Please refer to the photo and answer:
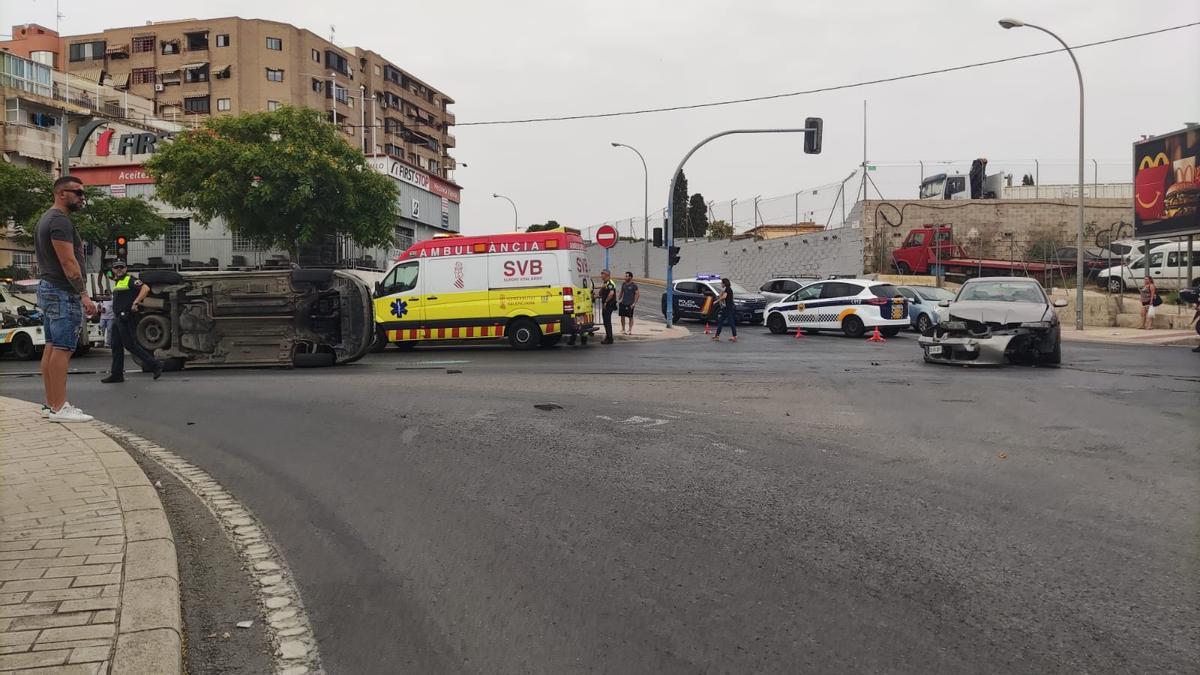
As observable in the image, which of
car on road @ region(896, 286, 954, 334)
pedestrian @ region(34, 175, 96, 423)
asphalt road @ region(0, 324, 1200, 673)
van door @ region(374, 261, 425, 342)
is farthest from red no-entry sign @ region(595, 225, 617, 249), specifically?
pedestrian @ region(34, 175, 96, 423)

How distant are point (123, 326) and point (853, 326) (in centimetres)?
1765

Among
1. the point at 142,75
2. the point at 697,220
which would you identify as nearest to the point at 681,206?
the point at 697,220

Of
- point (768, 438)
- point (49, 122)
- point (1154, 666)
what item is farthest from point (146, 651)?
point (49, 122)

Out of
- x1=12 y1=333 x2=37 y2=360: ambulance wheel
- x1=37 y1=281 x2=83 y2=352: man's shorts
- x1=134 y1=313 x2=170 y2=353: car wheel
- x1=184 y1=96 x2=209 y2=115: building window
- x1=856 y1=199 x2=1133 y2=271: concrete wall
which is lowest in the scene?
x1=12 y1=333 x2=37 y2=360: ambulance wheel

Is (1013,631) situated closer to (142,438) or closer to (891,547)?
(891,547)

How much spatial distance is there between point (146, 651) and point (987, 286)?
49.1 feet

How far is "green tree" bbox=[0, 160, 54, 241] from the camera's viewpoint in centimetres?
3469

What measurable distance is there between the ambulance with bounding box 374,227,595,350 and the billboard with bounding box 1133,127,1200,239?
75.5ft

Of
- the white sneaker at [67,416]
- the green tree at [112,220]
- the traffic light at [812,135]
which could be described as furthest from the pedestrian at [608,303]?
the green tree at [112,220]

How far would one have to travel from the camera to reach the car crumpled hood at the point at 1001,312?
14281 mm

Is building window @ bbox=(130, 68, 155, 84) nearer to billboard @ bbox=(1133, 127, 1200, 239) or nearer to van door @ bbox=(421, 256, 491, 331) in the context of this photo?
van door @ bbox=(421, 256, 491, 331)

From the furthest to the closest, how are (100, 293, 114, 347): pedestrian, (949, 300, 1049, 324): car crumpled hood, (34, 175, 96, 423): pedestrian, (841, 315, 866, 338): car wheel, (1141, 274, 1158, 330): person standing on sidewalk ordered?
(1141, 274, 1158, 330): person standing on sidewalk → (841, 315, 866, 338): car wheel → (100, 293, 114, 347): pedestrian → (949, 300, 1049, 324): car crumpled hood → (34, 175, 96, 423): pedestrian

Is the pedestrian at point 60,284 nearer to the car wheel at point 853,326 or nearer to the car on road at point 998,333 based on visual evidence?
the car on road at point 998,333

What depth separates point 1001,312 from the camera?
14367 millimetres
